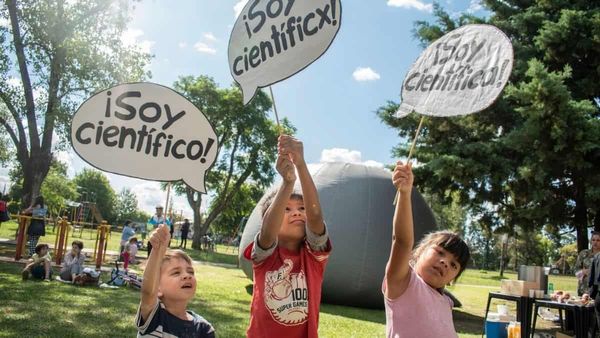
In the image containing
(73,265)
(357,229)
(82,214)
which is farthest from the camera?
(82,214)

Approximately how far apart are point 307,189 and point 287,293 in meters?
0.51

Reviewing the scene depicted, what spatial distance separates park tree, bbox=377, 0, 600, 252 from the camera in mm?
9445

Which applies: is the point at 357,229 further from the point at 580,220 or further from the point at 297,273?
the point at 297,273

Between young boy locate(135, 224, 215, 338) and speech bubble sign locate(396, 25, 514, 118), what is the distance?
4.86ft

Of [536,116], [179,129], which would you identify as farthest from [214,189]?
[179,129]

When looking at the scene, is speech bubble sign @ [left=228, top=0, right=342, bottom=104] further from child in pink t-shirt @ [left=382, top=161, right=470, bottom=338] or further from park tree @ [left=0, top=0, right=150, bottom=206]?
park tree @ [left=0, top=0, right=150, bottom=206]

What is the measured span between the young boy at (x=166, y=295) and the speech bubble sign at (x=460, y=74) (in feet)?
4.86

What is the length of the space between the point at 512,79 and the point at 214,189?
79.8 feet

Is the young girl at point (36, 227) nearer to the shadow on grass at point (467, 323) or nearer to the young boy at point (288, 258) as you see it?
the shadow on grass at point (467, 323)

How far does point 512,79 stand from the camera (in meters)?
11.2

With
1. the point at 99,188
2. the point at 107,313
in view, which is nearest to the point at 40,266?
the point at 107,313

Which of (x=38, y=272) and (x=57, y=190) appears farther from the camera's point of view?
(x=57, y=190)

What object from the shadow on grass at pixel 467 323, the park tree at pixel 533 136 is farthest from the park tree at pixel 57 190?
the shadow on grass at pixel 467 323

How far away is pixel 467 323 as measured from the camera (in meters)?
9.02
